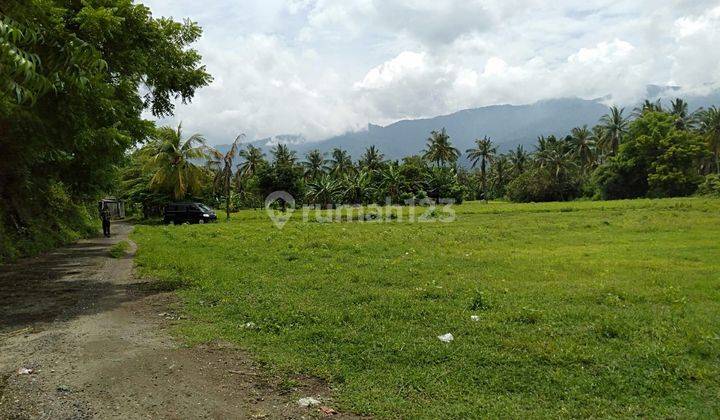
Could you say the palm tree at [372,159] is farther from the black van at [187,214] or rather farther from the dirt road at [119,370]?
the dirt road at [119,370]

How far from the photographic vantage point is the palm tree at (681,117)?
224ft

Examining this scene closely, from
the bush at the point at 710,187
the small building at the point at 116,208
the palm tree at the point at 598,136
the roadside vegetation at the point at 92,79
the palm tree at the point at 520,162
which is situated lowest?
the bush at the point at 710,187

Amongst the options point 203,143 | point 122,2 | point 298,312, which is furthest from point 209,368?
point 203,143

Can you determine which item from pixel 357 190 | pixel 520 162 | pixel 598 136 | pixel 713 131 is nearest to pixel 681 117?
pixel 713 131

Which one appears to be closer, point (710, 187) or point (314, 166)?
point (710, 187)

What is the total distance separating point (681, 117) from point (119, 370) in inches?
3365

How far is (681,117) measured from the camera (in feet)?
235

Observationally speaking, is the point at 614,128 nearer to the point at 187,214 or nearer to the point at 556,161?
the point at 556,161

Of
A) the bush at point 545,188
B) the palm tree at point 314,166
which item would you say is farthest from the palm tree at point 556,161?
the palm tree at point 314,166

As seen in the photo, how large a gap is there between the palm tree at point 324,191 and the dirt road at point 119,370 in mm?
46706

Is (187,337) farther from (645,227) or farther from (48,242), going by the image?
(645,227)

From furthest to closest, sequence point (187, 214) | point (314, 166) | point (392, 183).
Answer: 1. point (314, 166)
2. point (392, 183)
3. point (187, 214)

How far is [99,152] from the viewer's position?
11.6m

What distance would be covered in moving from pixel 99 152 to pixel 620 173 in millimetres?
63874
